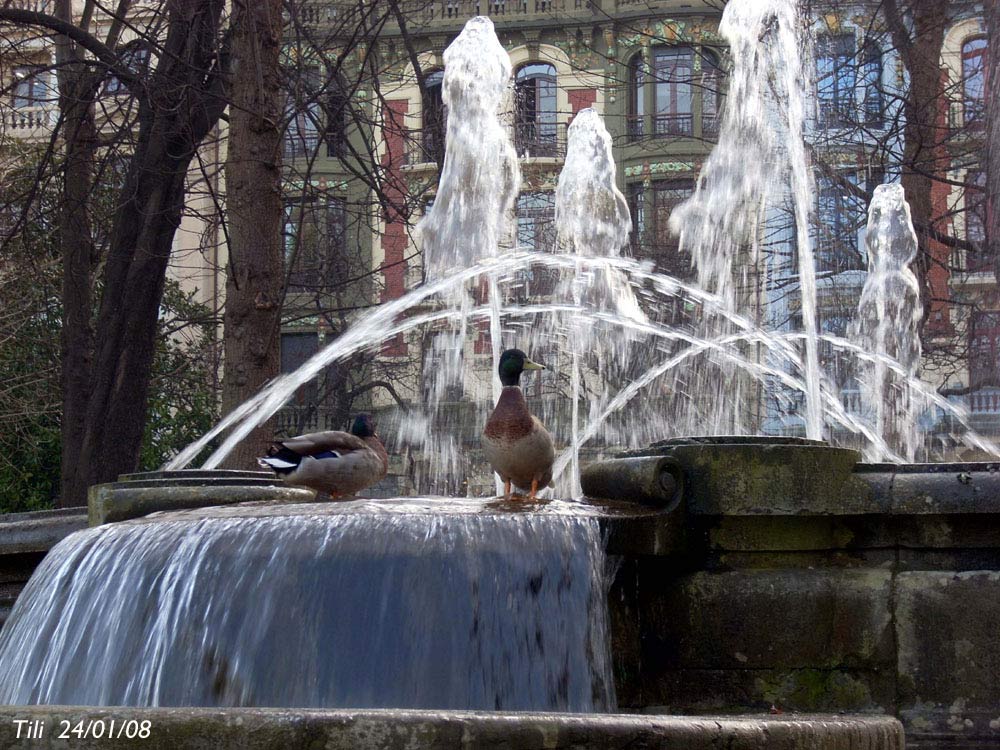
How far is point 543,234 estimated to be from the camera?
90.4ft

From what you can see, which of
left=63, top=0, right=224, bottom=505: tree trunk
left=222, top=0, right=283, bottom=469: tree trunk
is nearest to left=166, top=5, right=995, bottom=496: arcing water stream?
left=222, top=0, right=283, bottom=469: tree trunk

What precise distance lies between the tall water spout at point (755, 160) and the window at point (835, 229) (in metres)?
0.55

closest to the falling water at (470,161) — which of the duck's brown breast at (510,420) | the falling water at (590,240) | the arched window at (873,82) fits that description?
the falling water at (590,240)

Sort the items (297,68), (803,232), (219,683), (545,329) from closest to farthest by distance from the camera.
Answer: (219,683), (297,68), (803,232), (545,329)

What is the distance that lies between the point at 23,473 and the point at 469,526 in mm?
14309

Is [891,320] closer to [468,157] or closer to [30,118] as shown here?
[468,157]

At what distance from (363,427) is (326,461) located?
0.50 metres

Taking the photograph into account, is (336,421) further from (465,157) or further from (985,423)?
(985,423)

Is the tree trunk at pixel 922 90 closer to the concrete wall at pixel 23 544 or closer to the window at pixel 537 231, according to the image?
the window at pixel 537 231

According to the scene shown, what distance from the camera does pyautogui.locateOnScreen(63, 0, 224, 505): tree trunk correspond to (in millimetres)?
10719

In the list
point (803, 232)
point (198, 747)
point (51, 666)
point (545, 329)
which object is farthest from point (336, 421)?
point (198, 747)

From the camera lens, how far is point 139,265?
1089 centimetres

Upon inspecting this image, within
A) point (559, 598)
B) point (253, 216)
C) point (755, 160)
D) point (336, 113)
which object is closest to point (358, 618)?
point (559, 598)

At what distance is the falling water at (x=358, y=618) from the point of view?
16.5ft
